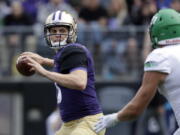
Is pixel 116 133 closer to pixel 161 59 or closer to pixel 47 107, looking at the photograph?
pixel 47 107

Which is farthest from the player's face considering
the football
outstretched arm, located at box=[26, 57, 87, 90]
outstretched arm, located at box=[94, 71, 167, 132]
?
outstretched arm, located at box=[94, 71, 167, 132]

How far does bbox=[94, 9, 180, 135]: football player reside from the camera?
592 centimetres

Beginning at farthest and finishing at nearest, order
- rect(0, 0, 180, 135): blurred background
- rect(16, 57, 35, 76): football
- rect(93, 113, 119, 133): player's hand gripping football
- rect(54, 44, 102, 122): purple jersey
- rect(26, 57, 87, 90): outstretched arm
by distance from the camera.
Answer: rect(0, 0, 180, 135): blurred background
rect(16, 57, 35, 76): football
rect(54, 44, 102, 122): purple jersey
rect(26, 57, 87, 90): outstretched arm
rect(93, 113, 119, 133): player's hand gripping football

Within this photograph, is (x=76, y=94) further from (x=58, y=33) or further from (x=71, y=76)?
(x=58, y=33)

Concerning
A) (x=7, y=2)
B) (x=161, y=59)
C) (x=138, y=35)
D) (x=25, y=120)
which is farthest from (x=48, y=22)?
(x=7, y=2)


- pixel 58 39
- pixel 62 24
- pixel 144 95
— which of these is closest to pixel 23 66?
pixel 58 39

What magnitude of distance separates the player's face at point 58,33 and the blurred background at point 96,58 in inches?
184

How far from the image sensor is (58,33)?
7.01 m

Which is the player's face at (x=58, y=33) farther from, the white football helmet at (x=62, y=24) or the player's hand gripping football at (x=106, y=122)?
the player's hand gripping football at (x=106, y=122)

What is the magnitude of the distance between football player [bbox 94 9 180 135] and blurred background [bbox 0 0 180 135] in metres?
5.37

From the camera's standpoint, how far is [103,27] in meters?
12.9

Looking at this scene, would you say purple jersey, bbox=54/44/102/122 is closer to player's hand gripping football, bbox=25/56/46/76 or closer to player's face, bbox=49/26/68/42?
player's face, bbox=49/26/68/42

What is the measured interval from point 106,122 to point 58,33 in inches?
45.5

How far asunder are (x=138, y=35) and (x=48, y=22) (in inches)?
218
